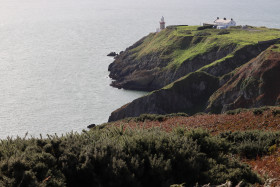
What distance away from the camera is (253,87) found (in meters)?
60.2

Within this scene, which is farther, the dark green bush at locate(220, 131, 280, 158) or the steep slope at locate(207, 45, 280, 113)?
the steep slope at locate(207, 45, 280, 113)

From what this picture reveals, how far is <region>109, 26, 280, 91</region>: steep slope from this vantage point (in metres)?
79.8

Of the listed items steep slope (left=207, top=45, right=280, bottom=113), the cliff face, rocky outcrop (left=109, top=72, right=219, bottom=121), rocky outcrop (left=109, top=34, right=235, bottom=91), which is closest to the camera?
steep slope (left=207, top=45, right=280, bottom=113)

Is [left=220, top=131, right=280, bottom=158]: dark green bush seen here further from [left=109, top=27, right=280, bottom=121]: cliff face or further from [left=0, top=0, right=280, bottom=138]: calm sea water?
[left=0, top=0, right=280, bottom=138]: calm sea water

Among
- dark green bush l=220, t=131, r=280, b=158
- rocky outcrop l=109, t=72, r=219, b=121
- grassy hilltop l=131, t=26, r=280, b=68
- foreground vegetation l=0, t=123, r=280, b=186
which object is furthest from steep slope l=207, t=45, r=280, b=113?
foreground vegetation l=0, t=123, r=280, b=186

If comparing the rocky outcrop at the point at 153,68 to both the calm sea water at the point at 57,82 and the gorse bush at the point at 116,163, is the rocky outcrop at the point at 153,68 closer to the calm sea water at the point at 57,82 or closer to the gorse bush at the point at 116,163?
the calm sea water at the point at 57,82

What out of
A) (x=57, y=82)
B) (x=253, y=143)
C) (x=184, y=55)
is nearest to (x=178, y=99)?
(x=184, y=55)

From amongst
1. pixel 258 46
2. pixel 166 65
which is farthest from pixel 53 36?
pixel 258 46

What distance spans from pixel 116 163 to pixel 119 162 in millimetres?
147

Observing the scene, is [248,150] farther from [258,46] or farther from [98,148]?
[258,46]

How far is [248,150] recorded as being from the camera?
14688mm

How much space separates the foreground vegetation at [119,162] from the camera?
32.8 feet

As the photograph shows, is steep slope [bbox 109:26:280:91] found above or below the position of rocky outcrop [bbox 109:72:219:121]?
above

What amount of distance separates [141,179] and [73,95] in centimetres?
8062
